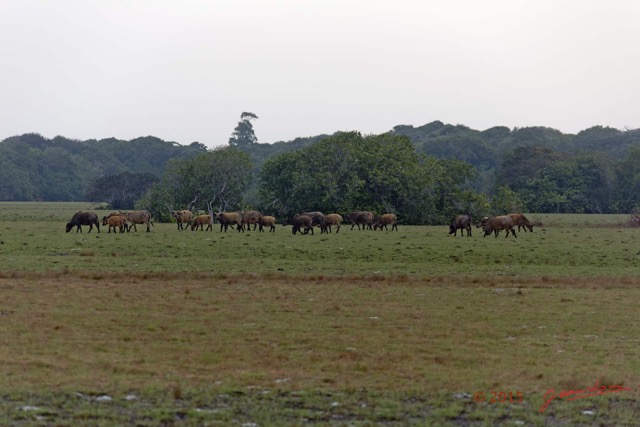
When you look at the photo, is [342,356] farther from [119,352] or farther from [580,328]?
[580,328]

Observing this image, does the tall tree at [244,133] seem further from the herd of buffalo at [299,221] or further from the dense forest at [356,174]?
the herd of buffalo at [299,221]

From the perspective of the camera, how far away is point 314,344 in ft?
41.7

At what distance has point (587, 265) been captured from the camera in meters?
27.3

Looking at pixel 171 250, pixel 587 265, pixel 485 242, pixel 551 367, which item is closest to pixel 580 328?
pixel 551 367

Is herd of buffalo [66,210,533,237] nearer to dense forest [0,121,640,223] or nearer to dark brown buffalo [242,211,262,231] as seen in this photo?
dark brown buffalo [242,211,262,231]

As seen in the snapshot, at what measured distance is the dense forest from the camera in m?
60.9

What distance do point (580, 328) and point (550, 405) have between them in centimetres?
561

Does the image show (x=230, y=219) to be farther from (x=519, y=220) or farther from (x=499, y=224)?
(x=519, y=220)

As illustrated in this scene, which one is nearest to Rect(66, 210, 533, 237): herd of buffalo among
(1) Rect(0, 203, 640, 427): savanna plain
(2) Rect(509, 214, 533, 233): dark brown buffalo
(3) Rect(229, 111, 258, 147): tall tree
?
(2) Rect(509, 214, 533, 233): dark brown buffalo

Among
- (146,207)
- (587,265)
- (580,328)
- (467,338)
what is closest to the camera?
(467,338)

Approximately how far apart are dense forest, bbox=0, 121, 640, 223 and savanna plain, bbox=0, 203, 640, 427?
3525cm

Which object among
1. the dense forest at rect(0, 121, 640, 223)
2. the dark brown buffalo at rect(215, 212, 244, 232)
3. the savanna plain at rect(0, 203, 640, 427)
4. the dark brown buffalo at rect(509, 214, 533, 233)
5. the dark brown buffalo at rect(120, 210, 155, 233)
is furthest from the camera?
the dense forest at rect(0, 121, 640, 223)

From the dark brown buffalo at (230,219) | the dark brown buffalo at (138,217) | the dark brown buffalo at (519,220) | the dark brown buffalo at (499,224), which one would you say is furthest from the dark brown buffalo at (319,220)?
the dark brown buffalo at (519,220)

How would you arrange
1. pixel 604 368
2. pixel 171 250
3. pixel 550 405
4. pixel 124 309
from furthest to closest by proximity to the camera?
1. pixel 171 250
2. pixel 124 309
3. pixel 604 368
4. pixel 550 405
